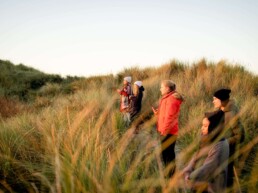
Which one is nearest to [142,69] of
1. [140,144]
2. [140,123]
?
[140,123]

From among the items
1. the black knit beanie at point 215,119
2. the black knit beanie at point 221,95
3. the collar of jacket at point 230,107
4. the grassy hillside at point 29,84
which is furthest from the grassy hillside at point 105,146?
the grassy hillside at point 29,84

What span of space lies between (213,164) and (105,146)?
1767 millimetres

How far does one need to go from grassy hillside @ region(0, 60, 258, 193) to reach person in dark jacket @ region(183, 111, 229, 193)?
0.91ft

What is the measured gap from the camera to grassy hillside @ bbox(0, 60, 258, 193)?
9.70 ft

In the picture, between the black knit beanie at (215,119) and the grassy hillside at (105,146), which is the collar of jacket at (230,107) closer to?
the black knit beanie at (215,119)

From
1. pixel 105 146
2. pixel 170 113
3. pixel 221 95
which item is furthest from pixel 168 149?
pixel 221 95

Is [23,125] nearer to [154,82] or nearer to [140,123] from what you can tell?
[140,123]

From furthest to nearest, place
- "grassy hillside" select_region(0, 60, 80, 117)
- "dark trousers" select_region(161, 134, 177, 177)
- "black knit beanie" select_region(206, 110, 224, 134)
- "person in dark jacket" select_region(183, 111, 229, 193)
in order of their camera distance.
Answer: "grassy hillside" select_region(0, 60, 80, 117)
"dark trousers" select_region(161, 134, 177, 177)
"black knit beanie" select_region(206, 110, 224, 134)
"person in dark jacket" select_region(183, 111, 229, 193)

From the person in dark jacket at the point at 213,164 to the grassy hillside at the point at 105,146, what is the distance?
0.91 feet

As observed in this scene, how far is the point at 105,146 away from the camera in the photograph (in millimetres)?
4125

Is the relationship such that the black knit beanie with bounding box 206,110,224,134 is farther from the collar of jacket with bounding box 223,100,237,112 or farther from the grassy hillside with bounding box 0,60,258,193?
the collar of jacket with bounding box 223,100,237,112

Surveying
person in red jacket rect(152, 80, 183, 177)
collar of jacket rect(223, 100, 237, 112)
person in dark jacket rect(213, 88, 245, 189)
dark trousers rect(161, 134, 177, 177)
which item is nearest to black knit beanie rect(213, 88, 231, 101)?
person in dark jacket rect(213, 88, 245, 189)

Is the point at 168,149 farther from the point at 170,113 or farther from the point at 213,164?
the point at 213,164

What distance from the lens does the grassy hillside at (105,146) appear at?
2.96 metres
